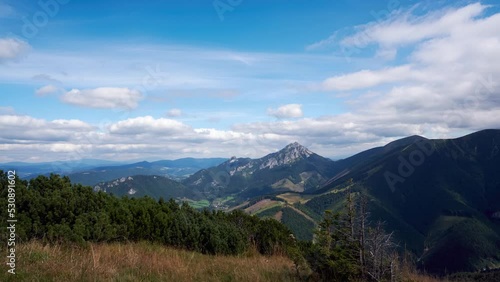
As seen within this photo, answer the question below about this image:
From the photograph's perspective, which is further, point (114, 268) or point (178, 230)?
point (178, 230)

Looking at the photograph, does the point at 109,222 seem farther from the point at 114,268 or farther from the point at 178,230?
the point at 114,268

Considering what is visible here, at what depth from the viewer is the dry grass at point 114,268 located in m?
6.83

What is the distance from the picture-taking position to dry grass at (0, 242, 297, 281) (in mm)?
6828

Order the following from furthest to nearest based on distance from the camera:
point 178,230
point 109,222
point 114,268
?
1. point 178,230
2. point 109,222
3. point 114,268

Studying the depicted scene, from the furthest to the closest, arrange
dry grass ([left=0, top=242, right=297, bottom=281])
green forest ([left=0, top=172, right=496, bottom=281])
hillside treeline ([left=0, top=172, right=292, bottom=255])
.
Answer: hillside treeline ([left=0, top=172, right=292, bottom=255])
green forest ([left=0, top=172, right=496, bottom=281])
dry grass ([left=0, top=242, right=297, bottom=281])

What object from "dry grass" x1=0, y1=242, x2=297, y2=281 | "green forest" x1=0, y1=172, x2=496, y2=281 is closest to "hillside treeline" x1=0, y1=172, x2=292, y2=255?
"green forest" x1=0, y1=172, x2=496, y2=281

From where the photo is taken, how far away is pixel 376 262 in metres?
8.28

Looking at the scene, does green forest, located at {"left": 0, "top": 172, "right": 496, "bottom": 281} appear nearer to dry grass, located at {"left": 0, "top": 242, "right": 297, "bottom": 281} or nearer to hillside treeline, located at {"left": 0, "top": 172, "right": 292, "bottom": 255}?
hillside treeline, located at {"left": 0, "top": 172, "right": 292, "bottom": 255}

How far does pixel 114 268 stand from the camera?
7664 millimetres

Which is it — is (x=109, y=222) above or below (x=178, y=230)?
above

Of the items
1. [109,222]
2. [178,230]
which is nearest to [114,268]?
[109,222]

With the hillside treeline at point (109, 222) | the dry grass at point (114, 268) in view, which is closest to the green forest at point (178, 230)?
the hillside treeline at point (109, 222)

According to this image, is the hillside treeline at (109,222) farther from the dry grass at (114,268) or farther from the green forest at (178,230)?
the dry grass at (114,268)

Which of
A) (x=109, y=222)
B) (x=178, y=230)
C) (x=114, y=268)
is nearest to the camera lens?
(x=114, y=268)
